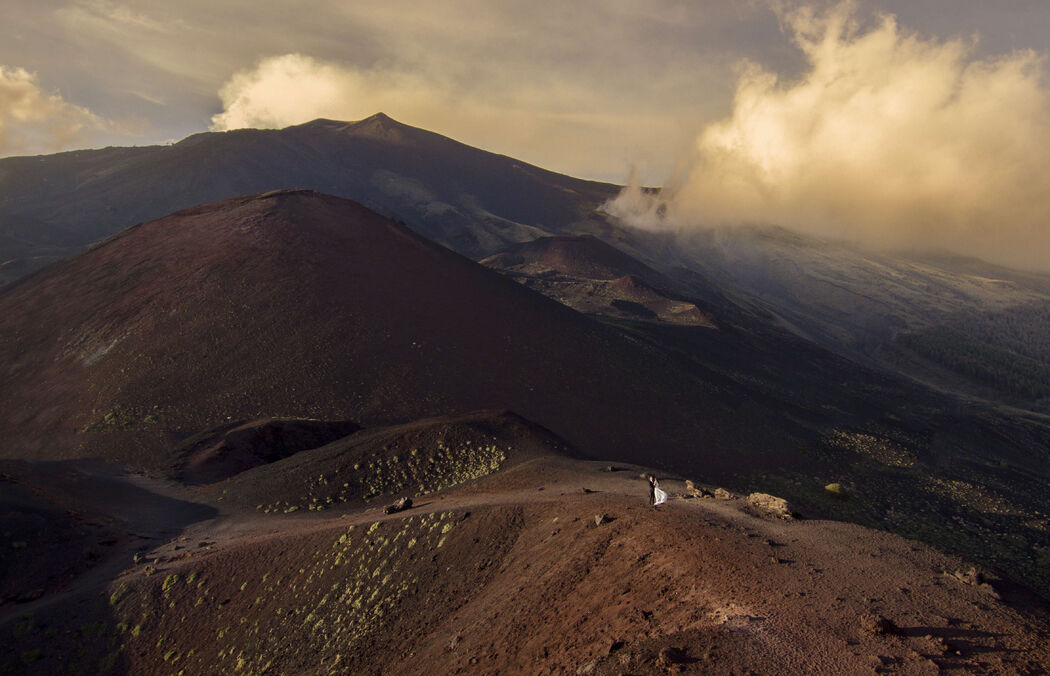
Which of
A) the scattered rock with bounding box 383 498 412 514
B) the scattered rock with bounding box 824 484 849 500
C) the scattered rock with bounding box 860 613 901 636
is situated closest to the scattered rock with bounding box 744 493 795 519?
the scattered rock with bounding box 860 613 901 636

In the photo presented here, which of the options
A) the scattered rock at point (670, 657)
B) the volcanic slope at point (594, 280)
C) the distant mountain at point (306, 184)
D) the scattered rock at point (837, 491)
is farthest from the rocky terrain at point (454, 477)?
the distant mountain at point (306, 184)

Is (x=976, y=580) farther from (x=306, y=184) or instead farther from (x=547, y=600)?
(x=306, y=184)

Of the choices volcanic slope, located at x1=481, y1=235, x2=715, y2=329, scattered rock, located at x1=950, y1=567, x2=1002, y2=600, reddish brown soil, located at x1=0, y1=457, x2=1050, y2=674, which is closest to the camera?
reddish brown soil, located at x1=0, y1=457, x2=1050, y2=674

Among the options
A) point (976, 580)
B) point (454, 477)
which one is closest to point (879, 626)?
point (976, 580)

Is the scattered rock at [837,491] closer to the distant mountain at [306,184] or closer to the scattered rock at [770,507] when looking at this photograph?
the scattered rock at [770,507]

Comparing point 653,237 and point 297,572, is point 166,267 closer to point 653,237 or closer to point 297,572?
point 297,572

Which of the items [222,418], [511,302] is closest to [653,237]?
[511,302]

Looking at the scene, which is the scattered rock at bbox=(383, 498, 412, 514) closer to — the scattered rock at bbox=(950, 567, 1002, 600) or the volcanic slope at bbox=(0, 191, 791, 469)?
the volcanic slope at bbox=(0, 191, 791, 469)
